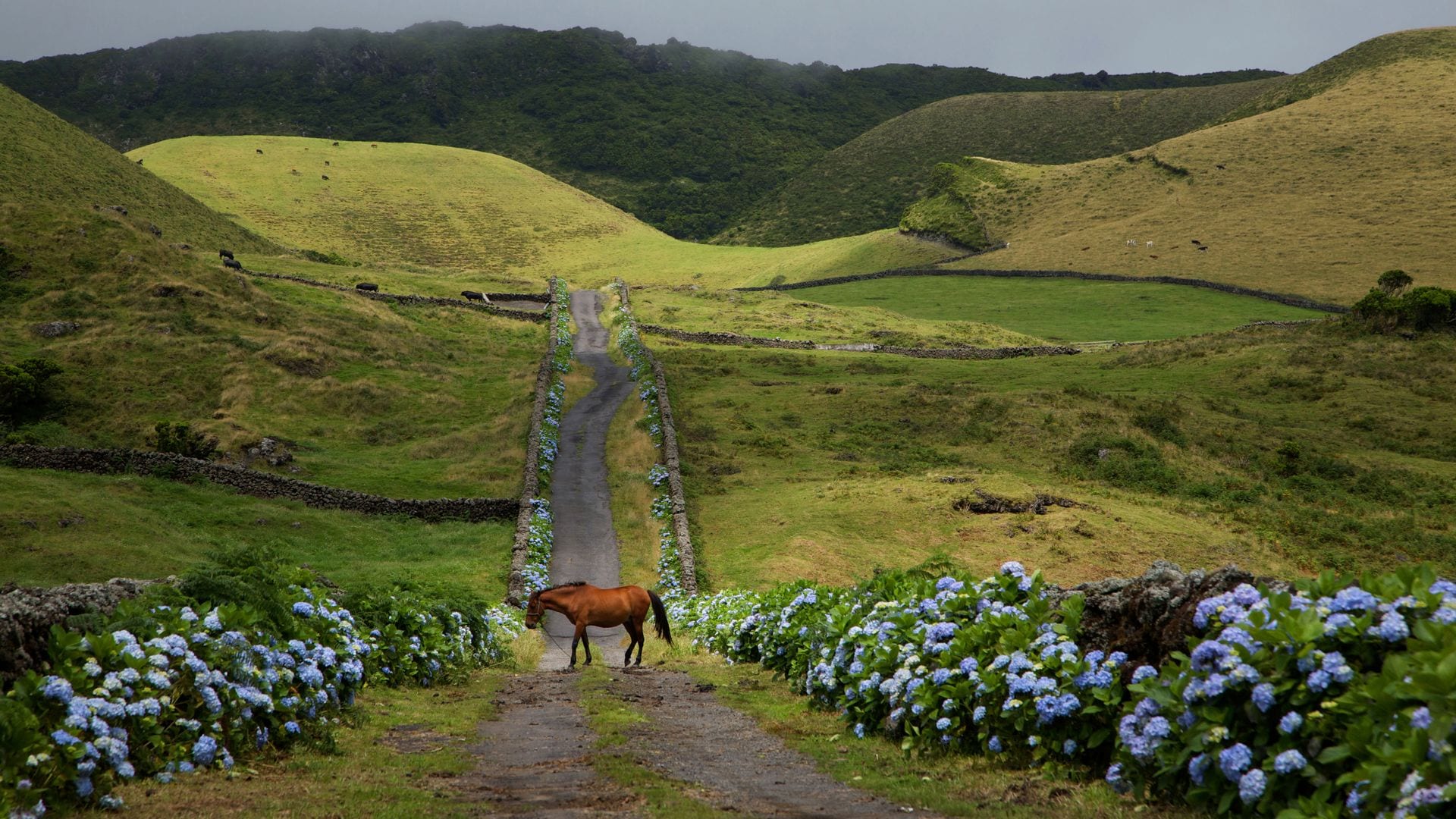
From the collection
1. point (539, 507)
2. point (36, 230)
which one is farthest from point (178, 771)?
point (36, 230)

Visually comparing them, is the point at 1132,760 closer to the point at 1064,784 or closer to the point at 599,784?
the point at 1064,784

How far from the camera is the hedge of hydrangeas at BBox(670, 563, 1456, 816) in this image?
5.80 meters

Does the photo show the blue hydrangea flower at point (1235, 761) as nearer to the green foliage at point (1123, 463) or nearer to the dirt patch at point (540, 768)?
the dirt patch at point (540, 768)

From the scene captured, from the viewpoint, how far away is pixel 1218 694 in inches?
A: 271

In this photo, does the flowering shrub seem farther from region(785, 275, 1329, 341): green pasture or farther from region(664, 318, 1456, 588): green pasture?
region(785, 275, 1329, 341): green pasture

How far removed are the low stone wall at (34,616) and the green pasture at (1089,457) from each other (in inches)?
880

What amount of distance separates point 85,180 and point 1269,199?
11862 cm

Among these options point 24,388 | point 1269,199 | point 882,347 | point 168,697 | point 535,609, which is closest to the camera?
point 168,697

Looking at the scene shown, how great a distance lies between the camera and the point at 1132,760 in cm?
757

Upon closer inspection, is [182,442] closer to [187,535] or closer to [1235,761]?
[187,535]

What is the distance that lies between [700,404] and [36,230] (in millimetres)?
40681

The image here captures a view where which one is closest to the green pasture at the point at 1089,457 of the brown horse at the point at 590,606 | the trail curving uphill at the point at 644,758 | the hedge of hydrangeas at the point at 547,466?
the hedge of hydrangeas at the point at 547,466

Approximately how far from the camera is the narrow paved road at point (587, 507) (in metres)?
26.6

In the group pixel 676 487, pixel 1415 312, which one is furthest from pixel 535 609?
pixel 1415 312
